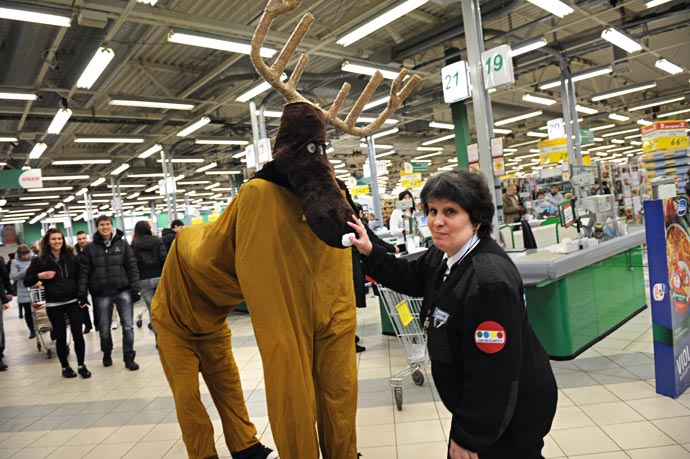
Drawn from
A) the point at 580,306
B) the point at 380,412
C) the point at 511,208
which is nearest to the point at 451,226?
the point at 380,412

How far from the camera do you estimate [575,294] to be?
13.9 feet

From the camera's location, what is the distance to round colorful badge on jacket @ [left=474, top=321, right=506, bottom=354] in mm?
1300

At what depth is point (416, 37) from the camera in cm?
912

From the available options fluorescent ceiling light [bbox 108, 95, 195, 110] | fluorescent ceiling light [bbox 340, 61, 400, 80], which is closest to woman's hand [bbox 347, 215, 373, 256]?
fluorescent ceiling light [bbox 340, 61, 400, 80]

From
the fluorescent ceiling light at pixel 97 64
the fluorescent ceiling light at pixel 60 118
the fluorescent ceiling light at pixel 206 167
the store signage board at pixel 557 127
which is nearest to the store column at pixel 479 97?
the fluorescent ceiling light at pixel 97 64

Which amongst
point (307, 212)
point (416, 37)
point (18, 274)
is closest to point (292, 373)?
point (307, 212)

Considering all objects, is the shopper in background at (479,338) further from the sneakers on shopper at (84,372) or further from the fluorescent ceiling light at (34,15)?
the fluorescent ceiling light at (34,15)

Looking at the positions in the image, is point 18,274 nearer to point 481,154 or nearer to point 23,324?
point 23,324

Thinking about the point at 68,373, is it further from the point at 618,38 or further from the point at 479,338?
the point at 618,38

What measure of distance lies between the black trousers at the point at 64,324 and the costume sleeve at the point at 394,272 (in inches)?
187

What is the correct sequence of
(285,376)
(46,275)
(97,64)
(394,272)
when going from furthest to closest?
(97,64)
(46,275)
(394,272)
(285,376)

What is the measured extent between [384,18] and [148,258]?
455cm

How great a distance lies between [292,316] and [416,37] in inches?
335

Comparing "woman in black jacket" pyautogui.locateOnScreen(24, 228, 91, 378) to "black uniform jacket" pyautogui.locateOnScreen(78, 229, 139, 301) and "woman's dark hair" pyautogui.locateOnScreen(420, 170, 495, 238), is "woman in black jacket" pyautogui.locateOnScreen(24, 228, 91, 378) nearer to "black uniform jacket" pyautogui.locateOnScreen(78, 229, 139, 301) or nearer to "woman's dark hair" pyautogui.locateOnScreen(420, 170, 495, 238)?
"black uniform jacket" pyautogui.locateOnScreen(78, 229, 139, 301)
